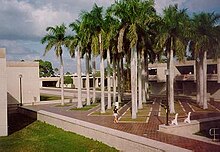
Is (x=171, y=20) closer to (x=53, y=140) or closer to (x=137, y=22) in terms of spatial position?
(x=137, y=22)

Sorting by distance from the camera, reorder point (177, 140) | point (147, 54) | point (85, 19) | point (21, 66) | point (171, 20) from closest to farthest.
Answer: point (177, 140) → point (171, 20) → point (85, 19) → point (147, 54) → point (21, 66)

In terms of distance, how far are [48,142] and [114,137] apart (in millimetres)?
4732

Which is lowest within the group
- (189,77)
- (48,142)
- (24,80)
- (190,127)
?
(48,142)

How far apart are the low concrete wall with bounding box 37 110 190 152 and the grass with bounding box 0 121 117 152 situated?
1.15ft

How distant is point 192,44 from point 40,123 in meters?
15.6

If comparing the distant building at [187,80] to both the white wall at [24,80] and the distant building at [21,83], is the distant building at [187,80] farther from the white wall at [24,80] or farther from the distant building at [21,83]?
the distant building at [21,83]

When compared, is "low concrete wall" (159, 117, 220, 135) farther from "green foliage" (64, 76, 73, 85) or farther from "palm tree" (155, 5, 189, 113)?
"green foliage" (64, 76, 73, 85)

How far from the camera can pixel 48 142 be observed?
18.6 m

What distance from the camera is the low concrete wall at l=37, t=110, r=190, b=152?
A: 13.5 metres

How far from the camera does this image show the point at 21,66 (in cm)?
4066

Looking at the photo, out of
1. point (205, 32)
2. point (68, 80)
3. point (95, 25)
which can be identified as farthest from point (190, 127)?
point (68, 80)

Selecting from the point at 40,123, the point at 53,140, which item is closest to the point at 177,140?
the point at 53,140

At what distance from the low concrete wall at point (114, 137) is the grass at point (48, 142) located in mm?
350

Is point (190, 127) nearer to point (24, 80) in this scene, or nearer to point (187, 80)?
→ point (187, 80)
